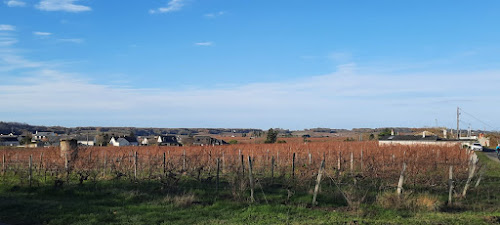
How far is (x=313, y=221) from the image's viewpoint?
11508 mm

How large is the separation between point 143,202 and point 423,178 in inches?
479

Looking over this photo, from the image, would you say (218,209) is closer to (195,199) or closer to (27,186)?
(195,199)

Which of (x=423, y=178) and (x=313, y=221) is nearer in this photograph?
(x=313, y=221)

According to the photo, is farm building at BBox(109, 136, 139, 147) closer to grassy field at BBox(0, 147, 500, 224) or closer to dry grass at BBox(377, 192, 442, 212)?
grassy field at BBox(0, 147, 500, 224)

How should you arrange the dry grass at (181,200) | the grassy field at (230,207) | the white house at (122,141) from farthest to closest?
the white house at (122,141), the dry grass at (181,200), the grassy field at (230,207)

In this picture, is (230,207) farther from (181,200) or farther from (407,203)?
(407,203)

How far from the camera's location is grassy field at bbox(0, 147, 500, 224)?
12.0 m

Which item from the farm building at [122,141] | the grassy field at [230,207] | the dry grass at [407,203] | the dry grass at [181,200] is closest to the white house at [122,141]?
the farm building at [122,141]

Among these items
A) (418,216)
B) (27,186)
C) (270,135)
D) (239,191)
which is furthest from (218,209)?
(270,135)

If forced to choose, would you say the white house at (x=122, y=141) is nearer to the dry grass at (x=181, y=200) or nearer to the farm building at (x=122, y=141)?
the farm building at (x=122, y=141)

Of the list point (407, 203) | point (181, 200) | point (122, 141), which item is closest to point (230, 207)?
point (181, 200)

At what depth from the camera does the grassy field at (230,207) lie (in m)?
12.0

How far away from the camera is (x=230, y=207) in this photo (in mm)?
13828

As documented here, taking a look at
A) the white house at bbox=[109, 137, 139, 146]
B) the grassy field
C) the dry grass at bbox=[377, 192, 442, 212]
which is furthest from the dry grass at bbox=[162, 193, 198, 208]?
the white house at bbox=[109, 137, 139, 146]
